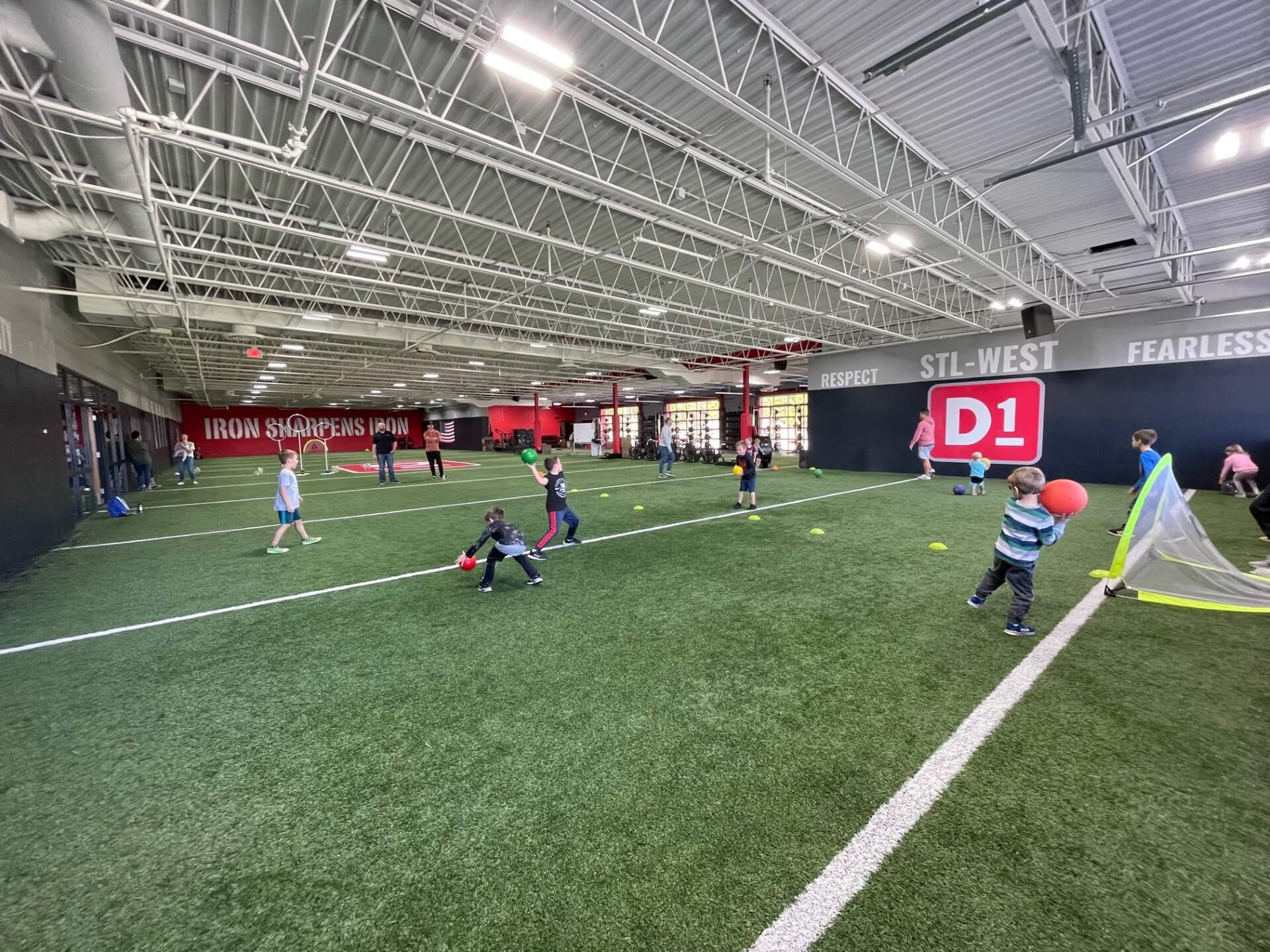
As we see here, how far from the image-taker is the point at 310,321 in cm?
1550

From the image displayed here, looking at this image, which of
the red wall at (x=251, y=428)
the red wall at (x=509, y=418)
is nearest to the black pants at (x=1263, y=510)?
the red wall at (x=509, y=418)

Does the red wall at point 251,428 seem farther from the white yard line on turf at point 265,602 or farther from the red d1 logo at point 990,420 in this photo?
the red d1 logo at point 990,420

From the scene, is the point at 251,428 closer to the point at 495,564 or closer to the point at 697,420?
the point at 697,420

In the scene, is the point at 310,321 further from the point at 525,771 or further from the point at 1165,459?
the point at 1165,459

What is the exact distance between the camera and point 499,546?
536 centimetres

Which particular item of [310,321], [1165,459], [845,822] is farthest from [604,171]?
[310,321]

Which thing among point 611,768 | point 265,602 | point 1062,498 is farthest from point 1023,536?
point 265,602

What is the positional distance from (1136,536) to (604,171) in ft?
27.5

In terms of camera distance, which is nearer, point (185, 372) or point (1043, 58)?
point (1043, 58)

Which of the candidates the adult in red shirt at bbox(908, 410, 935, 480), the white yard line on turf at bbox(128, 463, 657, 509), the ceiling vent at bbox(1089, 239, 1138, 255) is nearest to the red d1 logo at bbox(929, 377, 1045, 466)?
the adult in red shirt at bbox(908, 410, 935, 480)

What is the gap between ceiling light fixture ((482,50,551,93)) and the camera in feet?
15.1

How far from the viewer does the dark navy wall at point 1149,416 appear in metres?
12.2

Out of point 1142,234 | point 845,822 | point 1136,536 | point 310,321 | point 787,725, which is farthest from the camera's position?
point 310,321

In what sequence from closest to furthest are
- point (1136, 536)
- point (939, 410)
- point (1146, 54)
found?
point (1146, 54)
point (1136, 536)
point (939, 410)
